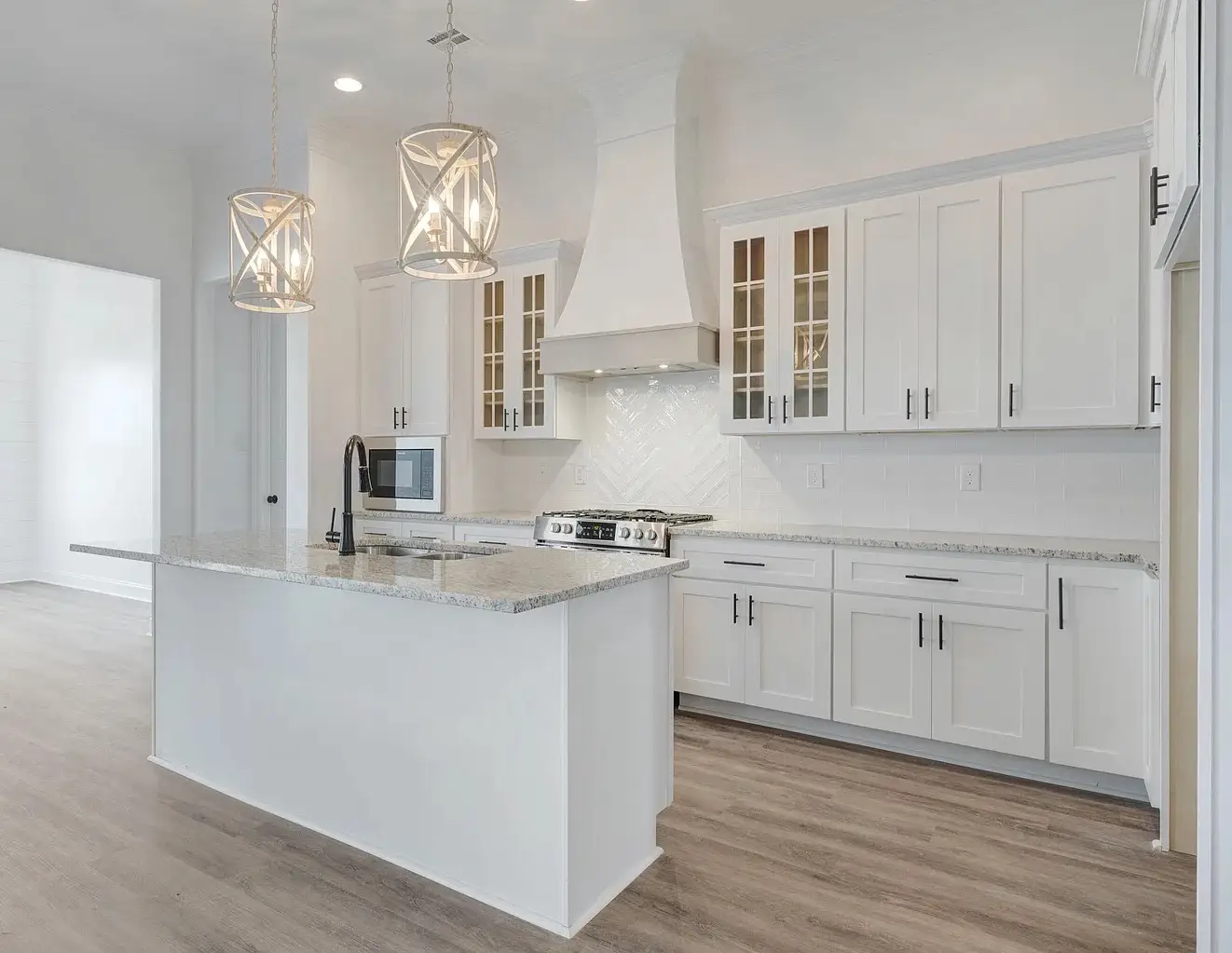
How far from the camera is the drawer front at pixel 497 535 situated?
14.3 ft

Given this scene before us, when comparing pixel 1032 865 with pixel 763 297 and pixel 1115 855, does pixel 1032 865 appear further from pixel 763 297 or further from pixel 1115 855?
pixel 763 297

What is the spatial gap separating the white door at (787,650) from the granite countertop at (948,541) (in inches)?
9.9

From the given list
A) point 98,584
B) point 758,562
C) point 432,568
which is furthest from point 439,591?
point 98,584

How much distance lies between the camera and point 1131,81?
10.9 ft

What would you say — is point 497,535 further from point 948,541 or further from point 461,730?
point 948,541

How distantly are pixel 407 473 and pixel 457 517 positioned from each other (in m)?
0.55

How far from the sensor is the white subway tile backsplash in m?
→ 3.39

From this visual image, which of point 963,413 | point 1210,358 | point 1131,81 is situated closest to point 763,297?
point 963,413

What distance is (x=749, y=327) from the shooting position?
3924 millimetres

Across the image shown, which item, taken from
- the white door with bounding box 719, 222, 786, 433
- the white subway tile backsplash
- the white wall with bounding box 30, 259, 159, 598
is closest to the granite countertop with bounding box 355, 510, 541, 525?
the white subway tile backsplash

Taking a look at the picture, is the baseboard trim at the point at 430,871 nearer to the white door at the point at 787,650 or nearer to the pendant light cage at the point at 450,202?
the white door at the point at 787,650

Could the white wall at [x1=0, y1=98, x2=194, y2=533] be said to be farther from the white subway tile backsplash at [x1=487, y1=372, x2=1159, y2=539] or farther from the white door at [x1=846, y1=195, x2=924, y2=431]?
the white door at [x1=846, y1=195, x2=924, y2=431]

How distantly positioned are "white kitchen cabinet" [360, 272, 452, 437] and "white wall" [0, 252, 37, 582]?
4726 mm

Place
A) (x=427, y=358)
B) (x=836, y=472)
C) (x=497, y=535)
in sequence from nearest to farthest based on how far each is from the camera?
(x=836, y=472) < (x=497, y=535) < (x=427, y=358)
